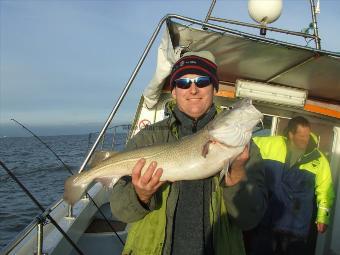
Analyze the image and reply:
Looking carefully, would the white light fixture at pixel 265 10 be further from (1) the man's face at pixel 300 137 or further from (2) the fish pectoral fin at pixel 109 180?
(2) the fish pectoral fin at pixel 109 180

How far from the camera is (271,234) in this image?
607 centimetres

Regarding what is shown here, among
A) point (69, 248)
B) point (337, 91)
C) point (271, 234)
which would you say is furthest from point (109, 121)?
point (337, 91)

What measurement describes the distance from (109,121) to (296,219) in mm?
3256

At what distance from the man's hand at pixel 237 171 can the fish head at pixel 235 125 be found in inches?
5.0

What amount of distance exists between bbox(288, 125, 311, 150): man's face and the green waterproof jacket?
2.85 metres

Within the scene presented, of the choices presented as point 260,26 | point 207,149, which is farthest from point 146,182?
point 260,26

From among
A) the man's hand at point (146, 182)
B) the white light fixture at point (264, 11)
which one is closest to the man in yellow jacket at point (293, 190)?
the white light fixture at point (264, 11)

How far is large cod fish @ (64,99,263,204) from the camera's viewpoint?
328 cm

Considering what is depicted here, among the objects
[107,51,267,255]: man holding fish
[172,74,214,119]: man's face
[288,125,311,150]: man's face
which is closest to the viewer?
A: [107,51,267,255]: man holding fish

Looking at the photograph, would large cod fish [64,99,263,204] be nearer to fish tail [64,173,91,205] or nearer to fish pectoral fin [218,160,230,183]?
fish pectoral fin [218,160,230,183]

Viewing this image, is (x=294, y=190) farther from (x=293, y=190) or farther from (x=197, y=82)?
(x=197, y=82)

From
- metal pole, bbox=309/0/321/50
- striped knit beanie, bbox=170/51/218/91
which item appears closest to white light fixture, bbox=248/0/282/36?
metal pole, bbox=309/0/321/50

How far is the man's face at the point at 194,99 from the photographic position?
343cm

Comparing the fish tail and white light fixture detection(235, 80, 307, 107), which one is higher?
white light fixture detection(235, 80, 307, 107)
